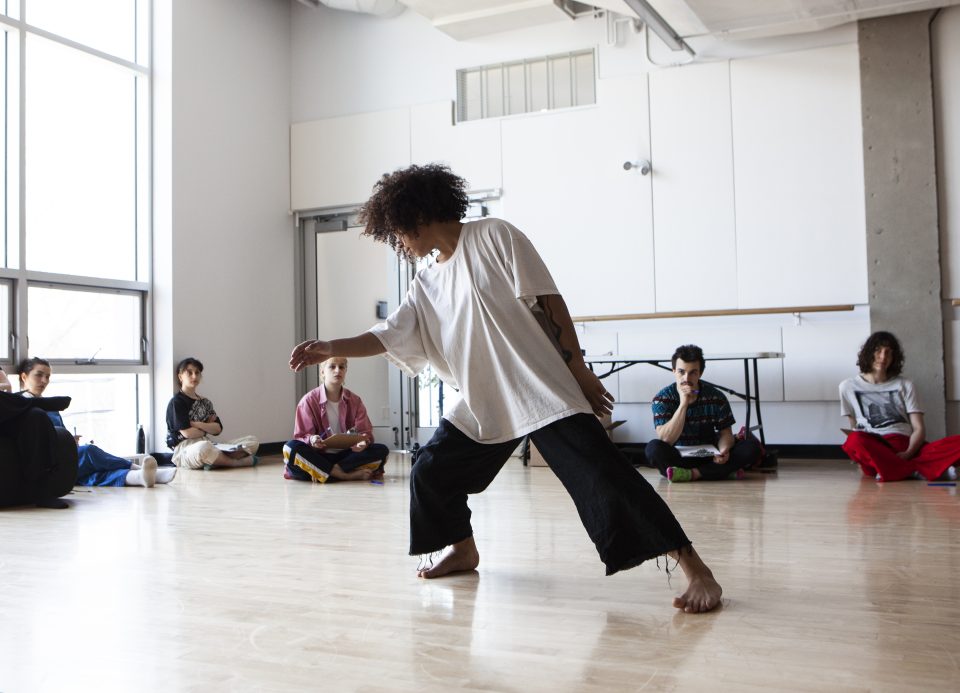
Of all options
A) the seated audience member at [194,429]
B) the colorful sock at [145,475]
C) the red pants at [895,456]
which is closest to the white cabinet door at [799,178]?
the red pants at [895,456]

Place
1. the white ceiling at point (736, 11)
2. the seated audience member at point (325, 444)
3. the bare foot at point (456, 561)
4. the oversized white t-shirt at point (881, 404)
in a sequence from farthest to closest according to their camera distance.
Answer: the white ceiling at point (736, 11) → the seated audience member at point (325, 444) → the oversized white t-shirt at point (881, 404) → the bare foot at point (456, 561)

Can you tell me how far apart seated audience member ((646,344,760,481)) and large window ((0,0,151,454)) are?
401 cm

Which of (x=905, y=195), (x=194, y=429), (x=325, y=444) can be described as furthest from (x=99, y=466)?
(x=905, y=195)

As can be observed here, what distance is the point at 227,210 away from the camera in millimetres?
7672

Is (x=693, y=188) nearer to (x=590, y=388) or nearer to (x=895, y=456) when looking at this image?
(x=895, y=456)

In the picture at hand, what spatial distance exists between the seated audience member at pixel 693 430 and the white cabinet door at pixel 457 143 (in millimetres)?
2813

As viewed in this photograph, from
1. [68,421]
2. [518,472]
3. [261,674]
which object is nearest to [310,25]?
[68,421]

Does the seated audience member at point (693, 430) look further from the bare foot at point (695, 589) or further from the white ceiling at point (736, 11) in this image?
the bare foot at point (695, 589)

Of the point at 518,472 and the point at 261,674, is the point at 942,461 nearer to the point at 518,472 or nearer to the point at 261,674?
the point at 518,472

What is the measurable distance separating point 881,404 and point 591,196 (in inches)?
105

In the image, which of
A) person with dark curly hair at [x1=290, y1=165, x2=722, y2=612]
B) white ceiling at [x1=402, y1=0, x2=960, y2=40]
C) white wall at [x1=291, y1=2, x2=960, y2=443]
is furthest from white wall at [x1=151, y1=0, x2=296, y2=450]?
person with dark curly hair at [x1=290, y1=165, x2=722, y2=612]

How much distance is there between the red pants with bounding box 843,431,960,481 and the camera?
4984 mm

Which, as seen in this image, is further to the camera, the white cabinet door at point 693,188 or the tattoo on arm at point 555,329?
the white cabinet door at point 693,188

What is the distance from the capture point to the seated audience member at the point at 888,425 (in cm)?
506
